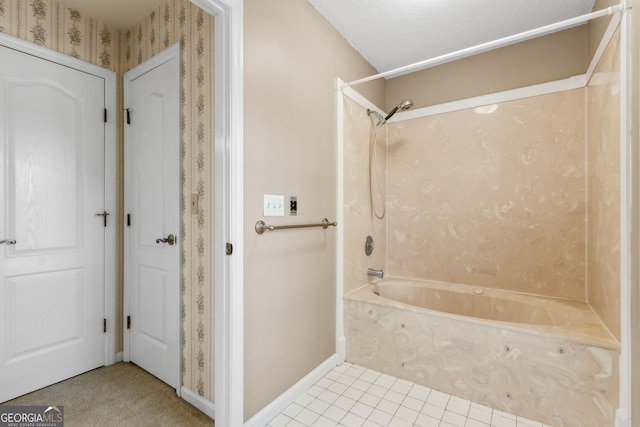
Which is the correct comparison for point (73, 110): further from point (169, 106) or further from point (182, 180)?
point (182, 180)

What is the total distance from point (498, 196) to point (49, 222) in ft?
9.93

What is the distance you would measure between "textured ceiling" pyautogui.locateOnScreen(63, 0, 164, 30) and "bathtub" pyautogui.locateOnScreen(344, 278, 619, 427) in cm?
228

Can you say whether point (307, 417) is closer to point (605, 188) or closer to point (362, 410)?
point (362, 410)

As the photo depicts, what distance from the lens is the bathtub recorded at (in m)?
1.38

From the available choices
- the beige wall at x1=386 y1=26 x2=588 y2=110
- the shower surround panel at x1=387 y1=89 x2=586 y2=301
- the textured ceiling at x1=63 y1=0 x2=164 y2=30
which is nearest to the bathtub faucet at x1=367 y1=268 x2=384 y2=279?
the shower surround panel at x1=387 y1=89 x2=586 y2=301

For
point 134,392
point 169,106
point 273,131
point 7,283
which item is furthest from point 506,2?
point 7,283

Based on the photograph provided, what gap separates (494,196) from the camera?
2.26 m

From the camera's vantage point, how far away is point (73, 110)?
75.7 inches

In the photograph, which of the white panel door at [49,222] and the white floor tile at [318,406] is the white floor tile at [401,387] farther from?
the white panel door at [49,222]

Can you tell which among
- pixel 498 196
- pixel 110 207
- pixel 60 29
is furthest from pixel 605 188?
pixel 60 29

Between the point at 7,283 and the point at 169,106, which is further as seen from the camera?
the point at 169,106

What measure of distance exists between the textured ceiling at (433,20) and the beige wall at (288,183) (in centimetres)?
17

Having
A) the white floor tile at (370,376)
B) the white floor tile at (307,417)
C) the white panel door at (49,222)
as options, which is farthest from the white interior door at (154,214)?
the white floor tile at (370,376)

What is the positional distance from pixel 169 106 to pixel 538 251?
2.65 m
